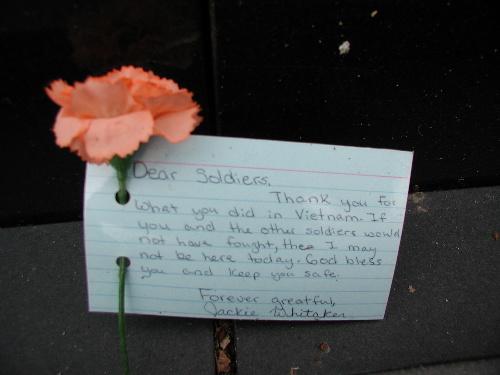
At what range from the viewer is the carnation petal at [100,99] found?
0.35m

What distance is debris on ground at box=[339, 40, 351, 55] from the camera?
50 centimetres

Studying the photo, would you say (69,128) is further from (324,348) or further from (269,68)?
(324,348)

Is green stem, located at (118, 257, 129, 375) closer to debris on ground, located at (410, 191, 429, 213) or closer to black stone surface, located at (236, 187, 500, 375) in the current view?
black stone surface, located at (236, 187, 500, 375)

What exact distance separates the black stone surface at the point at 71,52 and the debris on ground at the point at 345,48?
0.50ft

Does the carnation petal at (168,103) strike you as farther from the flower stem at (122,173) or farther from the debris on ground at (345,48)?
the debris on ground at (345,48)

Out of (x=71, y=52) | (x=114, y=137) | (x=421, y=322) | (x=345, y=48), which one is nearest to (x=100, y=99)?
(x=114, y=137)

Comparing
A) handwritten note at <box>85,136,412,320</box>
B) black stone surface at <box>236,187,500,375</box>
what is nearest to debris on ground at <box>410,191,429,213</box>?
black stone surface at <box>236,187,500,375</box>

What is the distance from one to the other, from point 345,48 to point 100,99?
29cm

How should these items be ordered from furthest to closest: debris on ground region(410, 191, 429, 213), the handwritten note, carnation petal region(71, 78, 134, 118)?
debris on ground region(410, 191, 429, 213) < the handwritten note < carnation petal region(71, 78, 134, 118)

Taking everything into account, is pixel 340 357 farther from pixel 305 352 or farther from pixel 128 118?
pixel 128 118

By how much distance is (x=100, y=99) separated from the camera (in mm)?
363

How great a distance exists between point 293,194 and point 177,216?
0.13 m

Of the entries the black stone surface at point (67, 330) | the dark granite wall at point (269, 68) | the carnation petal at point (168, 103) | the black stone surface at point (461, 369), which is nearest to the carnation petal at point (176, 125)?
the carnation petal at point (168, 103)

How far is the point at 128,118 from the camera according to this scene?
37cm
